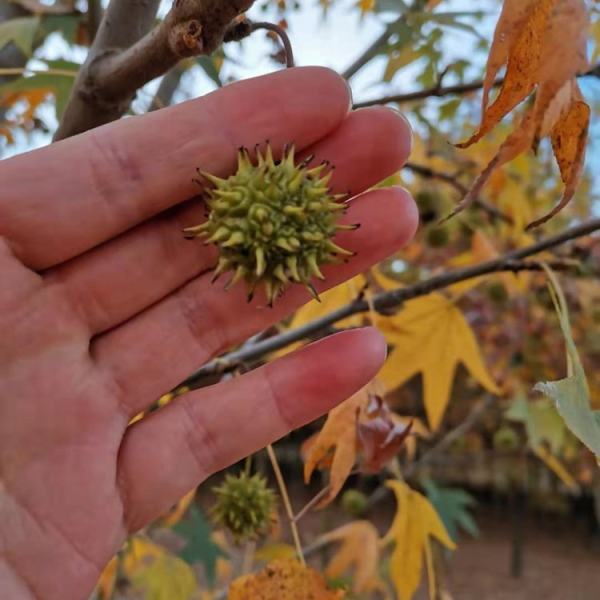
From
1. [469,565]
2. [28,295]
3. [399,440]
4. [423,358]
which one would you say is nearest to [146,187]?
[28,295]

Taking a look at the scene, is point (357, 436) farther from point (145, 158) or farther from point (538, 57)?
point (538, 57)

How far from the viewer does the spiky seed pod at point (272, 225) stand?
87 centimetres

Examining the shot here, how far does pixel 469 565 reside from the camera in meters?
5.32

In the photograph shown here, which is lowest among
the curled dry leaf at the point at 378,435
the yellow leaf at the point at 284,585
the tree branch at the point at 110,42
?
the yellow leaf at the point at 284,585

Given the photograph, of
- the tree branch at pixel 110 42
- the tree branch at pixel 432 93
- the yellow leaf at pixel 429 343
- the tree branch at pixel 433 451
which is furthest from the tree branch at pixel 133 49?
the tree branch at pixel 433 451

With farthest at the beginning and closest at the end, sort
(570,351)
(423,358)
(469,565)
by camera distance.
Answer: (469,565) → (423,358) → (570,351)

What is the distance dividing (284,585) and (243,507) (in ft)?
1.11

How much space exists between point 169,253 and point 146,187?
11 cm

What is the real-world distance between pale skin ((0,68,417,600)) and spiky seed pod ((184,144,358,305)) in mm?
129

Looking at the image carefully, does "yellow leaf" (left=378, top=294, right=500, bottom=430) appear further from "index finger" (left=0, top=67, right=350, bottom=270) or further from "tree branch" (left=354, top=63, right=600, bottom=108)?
"index finger" (left=0, top=67, right=350, bottom=270)

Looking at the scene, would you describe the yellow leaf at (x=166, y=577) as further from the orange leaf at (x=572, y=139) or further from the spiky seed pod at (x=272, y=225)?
the orange leaf at (x=572, y=139)

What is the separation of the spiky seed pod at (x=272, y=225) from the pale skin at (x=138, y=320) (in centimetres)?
13

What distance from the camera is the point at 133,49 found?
935mm

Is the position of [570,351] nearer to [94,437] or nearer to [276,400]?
[276,400]
